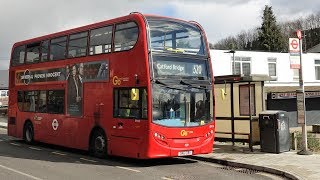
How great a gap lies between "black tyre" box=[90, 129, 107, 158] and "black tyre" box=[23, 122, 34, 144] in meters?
4.97

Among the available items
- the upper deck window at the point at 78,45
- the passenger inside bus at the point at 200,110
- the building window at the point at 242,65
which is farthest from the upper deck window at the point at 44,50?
the building window at the point at 242,65

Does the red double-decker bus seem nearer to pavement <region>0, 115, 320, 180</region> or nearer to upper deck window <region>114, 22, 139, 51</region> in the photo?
upper deck window <region>114, 22, 139, 51</region>

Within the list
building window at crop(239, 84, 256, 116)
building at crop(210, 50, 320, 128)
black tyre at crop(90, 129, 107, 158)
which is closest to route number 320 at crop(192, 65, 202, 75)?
building window at crop(239, 84, 256, 116)

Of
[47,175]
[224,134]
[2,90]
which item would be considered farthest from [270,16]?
[47,175]

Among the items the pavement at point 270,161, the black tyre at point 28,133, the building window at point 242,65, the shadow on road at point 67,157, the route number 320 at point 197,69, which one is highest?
the building window at point 242,65

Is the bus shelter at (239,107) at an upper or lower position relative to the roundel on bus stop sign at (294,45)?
lower

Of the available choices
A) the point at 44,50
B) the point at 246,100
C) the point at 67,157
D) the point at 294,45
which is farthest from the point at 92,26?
the point at 294,45

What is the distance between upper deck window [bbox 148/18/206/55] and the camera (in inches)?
511

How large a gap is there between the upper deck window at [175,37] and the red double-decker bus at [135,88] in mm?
29

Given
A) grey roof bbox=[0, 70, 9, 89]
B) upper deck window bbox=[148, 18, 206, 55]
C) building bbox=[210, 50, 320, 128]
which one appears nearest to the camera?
upper deck window bbox=[148, 18, 206, 55]

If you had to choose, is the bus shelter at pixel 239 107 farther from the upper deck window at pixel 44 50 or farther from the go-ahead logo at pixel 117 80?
the upper deck window at pixel 44 50

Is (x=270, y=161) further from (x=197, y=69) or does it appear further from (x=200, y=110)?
(x=197, y=69)

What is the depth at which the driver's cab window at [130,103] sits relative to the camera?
12708mm

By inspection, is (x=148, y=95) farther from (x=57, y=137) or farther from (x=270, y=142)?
(x=57, y=137)
